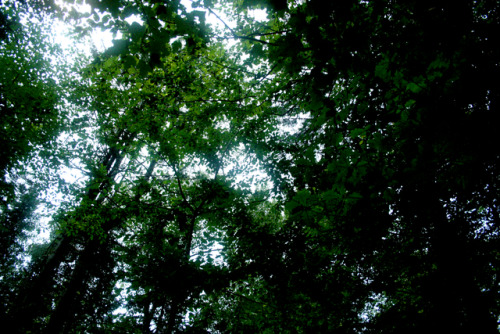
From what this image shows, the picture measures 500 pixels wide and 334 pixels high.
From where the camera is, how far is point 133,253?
4.03 metres

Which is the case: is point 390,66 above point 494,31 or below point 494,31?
below

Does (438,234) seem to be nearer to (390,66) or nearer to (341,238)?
(341,238)

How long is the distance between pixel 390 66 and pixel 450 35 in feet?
1.82

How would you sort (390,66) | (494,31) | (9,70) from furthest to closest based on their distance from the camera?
(9,70)
(494,31)
(390,66)

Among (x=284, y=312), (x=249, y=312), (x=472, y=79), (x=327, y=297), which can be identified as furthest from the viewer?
(x=249, y=312)

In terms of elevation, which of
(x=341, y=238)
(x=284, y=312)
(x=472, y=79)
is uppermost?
(x=472, y=79)

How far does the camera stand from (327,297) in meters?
4.00

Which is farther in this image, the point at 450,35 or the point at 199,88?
the point at 199,88

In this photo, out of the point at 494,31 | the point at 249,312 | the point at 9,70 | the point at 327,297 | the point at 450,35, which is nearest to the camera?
the point at 450,35

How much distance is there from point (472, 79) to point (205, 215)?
5001 mm

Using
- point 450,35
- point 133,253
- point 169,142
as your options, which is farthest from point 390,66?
point 133,253

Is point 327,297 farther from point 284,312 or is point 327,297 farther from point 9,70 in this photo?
point 9,70

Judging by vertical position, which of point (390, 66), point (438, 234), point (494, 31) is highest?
point (494, 31)

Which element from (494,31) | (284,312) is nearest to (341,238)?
(284,312)
